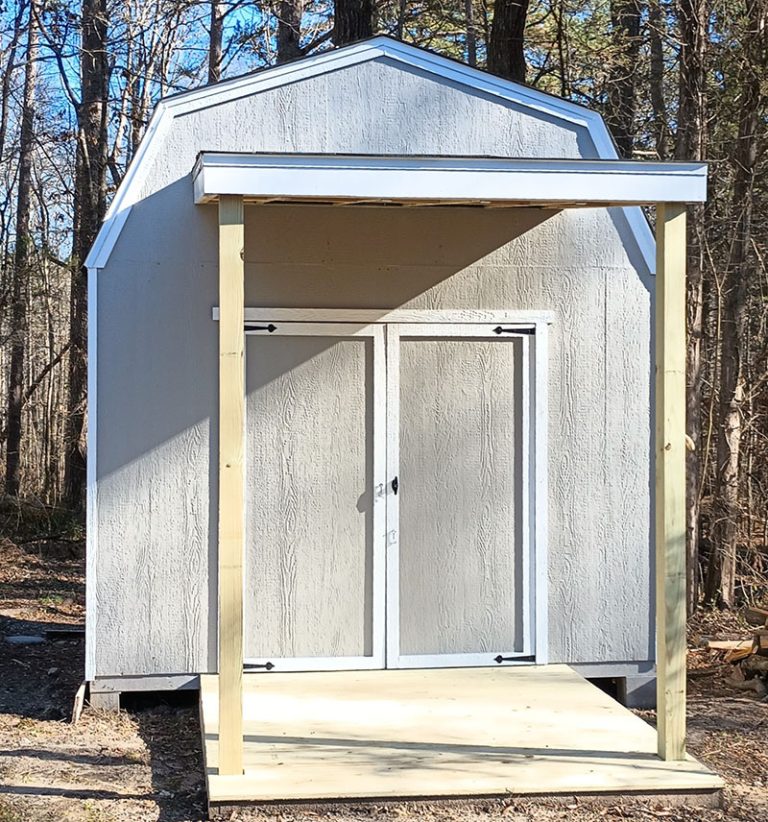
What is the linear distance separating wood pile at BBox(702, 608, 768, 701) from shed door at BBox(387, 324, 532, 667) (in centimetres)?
163

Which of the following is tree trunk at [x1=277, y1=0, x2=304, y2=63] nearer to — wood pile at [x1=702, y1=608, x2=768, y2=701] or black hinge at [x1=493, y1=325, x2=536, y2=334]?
black hinge at [x1=493, y1=325, x2=536, y2=334]

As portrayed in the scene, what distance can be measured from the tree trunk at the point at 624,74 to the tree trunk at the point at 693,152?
150 cm

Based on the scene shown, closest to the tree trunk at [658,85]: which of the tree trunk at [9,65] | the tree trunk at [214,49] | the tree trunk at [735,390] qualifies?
the tree trunk at [735,390]

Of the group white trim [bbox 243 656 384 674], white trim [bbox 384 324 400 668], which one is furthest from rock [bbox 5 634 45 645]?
white trim [bbox 384 324 400 668]

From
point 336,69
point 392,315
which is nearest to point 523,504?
point 392,315

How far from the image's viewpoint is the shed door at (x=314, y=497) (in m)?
6.71

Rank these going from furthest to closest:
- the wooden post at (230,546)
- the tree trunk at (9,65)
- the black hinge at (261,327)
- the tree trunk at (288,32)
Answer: the tree trunk at (9,65) → the tree trunk at (288,32) → the black hinge at (261,327) → the wooden post at (230,546)

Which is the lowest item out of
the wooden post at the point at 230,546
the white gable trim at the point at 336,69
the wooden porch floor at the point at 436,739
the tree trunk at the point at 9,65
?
the wooden porch floor at the point at 436,739

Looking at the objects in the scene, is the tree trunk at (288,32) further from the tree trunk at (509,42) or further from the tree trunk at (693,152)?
the tree trunk at (693,152)

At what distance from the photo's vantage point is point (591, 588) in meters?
6.89

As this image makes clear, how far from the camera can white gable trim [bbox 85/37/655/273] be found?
21.3 ft

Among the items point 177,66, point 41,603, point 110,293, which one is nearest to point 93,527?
point 110,293

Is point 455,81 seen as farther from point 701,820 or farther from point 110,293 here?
point 701,820

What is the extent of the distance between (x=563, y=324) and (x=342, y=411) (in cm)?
145
